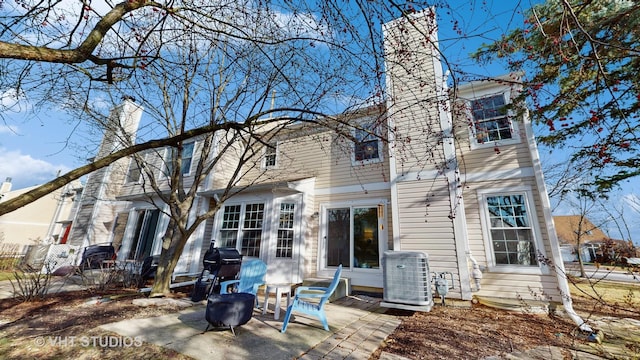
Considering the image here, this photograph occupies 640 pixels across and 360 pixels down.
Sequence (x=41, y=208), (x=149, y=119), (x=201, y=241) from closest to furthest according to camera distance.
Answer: (x=149, y=119) < (x=201, y=241) < (x=41, y=208)

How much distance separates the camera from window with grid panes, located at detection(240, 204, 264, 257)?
782cm

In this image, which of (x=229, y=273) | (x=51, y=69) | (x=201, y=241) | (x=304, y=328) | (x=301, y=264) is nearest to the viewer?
(x=51, y=69)

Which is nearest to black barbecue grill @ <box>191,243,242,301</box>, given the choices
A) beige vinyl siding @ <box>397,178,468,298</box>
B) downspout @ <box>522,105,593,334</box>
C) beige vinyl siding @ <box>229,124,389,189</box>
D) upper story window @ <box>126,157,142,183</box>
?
beige vinyl siding @ <box>229,124,389,189</box>

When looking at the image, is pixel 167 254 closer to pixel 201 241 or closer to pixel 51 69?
pixel 201 241

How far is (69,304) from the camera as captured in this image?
501 centimetres

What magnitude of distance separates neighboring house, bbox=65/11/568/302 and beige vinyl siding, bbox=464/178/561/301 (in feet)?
0.07

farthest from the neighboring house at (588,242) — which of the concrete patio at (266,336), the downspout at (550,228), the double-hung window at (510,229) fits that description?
the concrete patio at (266,336)

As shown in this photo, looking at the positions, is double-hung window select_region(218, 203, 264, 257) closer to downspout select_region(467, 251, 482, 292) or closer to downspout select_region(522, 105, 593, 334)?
downspout select_region(467, 251, 482, 292)

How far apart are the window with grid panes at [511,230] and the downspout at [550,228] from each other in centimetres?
36

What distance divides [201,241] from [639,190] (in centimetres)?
1015

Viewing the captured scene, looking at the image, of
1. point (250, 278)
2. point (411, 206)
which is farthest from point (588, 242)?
point (250, 278)

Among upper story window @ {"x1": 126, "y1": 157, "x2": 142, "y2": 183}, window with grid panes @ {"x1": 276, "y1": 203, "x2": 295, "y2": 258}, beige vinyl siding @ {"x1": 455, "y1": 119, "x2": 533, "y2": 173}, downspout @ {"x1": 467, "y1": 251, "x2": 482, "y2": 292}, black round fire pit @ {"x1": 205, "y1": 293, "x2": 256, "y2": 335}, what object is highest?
upper story window @ {"x1": 126, "y1": 157, "x2": 142, "y2": 183}

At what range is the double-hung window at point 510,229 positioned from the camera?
578cm

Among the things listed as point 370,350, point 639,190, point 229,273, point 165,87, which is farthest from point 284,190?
point 639,190
